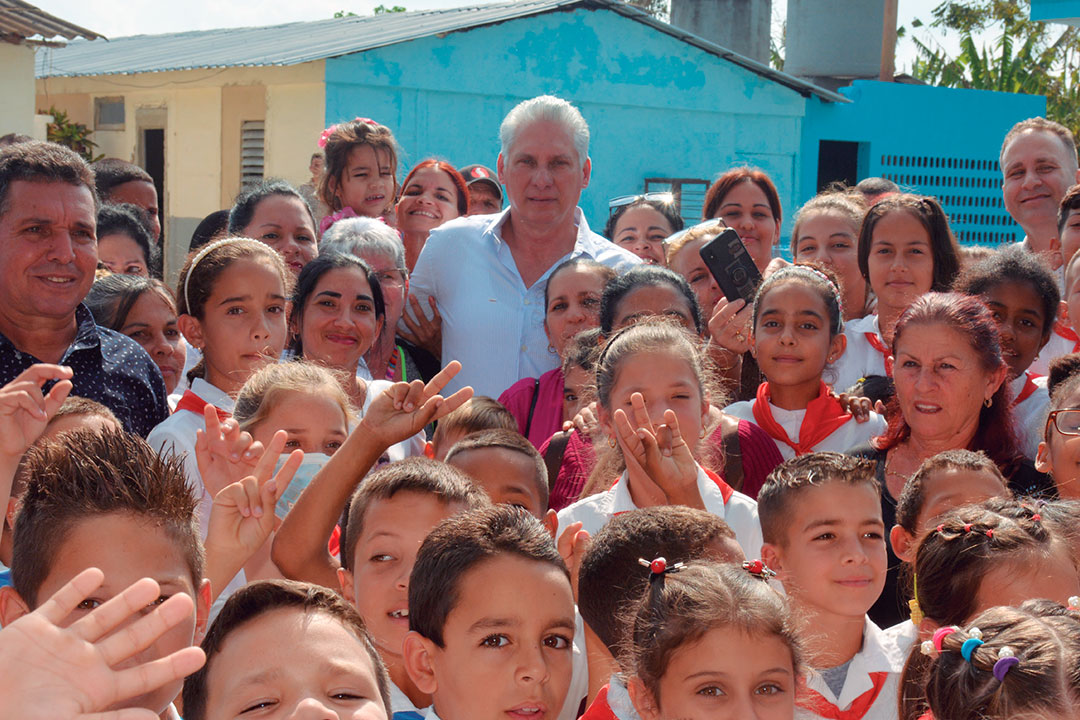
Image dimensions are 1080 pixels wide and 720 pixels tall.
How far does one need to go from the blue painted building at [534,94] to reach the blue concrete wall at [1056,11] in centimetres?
586

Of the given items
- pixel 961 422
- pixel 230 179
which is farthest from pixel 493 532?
pixel 230 179

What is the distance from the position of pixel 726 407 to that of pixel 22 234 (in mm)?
2399

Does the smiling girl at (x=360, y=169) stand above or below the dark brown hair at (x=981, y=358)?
above

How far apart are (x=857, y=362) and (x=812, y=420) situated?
1.99 feet

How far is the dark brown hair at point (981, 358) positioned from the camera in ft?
11.6

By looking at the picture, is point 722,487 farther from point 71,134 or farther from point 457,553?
point 71,134

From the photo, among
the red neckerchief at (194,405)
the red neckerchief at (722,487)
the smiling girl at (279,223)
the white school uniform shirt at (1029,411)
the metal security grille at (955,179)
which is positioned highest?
the metal security grille at (955,179)

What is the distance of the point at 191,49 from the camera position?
16.2 m

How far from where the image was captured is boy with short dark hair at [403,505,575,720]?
2334 mm

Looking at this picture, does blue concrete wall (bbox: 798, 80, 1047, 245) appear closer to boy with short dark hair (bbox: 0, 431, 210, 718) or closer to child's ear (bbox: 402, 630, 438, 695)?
child's ear (bbox: 402, 630, 438, 695)

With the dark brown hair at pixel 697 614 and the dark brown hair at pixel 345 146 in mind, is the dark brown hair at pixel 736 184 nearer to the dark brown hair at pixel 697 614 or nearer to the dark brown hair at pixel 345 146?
the dark brown hair at pixel 345 146

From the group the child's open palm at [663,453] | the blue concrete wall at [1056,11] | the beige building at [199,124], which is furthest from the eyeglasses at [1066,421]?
the beige building at [199,124]

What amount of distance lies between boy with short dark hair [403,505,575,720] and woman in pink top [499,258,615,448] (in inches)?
63.4

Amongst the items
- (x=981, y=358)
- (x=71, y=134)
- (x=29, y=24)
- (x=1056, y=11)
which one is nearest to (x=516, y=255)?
(x=981, y=358)
